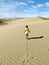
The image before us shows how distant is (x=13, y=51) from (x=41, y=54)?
1.82m

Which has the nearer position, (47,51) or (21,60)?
(21,60)

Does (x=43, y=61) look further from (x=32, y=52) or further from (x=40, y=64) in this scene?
(x=32, y=52)

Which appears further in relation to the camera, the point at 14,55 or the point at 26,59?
the point at 14,55

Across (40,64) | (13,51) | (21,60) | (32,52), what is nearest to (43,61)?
(40,64)

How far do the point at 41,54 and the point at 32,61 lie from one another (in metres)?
1.12

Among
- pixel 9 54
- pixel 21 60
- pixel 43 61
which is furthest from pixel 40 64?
pixel 9 54

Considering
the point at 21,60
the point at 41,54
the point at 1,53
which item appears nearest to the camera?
the point at 21,60

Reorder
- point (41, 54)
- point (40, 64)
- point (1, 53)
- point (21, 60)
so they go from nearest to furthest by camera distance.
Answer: point (40, 64) → point (21, 60) → point (41, 54) → point (1, 53)

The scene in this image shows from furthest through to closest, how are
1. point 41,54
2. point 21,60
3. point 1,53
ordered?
1. point 1,53
2. point 41,54
3. point 21,60

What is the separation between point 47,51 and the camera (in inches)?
431

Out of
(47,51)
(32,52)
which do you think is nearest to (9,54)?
(32,52)

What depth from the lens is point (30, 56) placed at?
1017 centimetres

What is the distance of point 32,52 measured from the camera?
10930 millimetres

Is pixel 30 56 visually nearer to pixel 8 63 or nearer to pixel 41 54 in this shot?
pixel 41 54
